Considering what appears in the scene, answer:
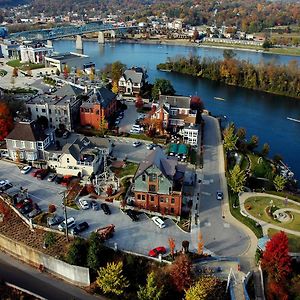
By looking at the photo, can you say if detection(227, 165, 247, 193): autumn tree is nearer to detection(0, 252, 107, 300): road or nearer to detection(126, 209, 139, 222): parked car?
detection(126, 209, 139, 222): parked car

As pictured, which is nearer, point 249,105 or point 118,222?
point 118,222

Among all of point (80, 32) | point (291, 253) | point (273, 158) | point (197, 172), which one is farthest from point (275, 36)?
point (291, 253)

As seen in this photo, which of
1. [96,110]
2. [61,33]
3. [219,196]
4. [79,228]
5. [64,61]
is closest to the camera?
[79,228]

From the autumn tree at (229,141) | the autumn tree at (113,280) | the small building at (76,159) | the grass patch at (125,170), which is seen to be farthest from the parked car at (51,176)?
the autumn tree at (229,141)

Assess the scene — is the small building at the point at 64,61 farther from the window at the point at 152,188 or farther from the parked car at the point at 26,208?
the window at the point at 152,188

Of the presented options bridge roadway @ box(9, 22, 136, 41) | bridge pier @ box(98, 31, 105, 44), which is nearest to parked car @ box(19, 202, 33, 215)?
bridge roadway @ box(9, 22, 136, 41)

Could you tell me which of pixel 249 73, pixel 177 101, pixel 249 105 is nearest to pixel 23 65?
pixel 177 101

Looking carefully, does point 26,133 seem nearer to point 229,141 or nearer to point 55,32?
point 229,141
